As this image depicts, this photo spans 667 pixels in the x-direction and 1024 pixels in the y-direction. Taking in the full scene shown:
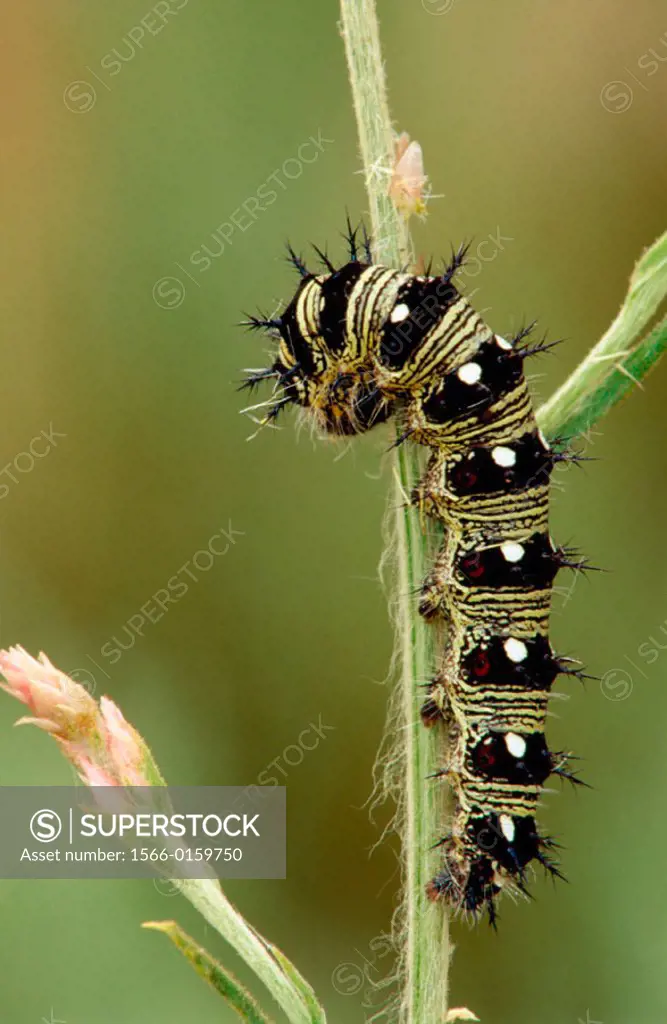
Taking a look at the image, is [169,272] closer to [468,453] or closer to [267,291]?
[267,291]

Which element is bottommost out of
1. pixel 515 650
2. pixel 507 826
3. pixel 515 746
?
pixel 507 826

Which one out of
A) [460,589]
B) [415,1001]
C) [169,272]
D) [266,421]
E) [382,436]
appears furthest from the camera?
[169,272]

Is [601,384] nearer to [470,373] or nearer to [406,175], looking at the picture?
[470,373]

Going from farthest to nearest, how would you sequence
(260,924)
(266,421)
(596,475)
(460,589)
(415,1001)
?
(596,475)
(260,924)
(266,421)
(460,589)
(415,1001)

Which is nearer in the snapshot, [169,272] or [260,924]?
[260,924]

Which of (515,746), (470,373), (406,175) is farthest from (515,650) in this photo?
(406,175)

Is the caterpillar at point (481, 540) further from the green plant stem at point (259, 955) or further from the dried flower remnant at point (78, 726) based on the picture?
the dried flower remnant at point (78, 726)

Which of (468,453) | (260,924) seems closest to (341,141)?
(468,453)
